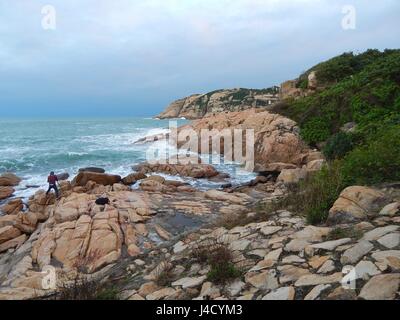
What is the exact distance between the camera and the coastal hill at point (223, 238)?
399 cm

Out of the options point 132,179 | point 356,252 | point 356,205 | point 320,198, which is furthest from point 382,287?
point 132,179

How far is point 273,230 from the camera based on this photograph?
5.82 metres

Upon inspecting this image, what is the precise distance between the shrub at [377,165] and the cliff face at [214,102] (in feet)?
265

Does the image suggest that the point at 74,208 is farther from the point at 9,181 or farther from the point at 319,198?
the point at 9,181

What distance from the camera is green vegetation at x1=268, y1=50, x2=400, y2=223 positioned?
635 centimetres

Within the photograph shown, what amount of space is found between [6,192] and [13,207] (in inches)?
118

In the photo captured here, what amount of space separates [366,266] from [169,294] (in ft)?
7.97

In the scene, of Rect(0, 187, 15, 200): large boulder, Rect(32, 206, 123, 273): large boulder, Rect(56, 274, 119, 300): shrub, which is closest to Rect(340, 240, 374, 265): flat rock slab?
Rect(56, 274, 119, 300): shrub

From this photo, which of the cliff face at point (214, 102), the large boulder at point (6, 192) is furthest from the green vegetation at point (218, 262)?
the cliff face at point (214, 102)

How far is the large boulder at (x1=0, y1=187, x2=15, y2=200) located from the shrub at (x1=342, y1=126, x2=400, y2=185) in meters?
15.2

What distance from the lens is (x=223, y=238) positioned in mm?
6301

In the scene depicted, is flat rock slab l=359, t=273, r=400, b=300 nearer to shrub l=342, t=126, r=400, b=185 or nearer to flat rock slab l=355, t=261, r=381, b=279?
flat rock slab l=355, t=261, r=381, b=279
